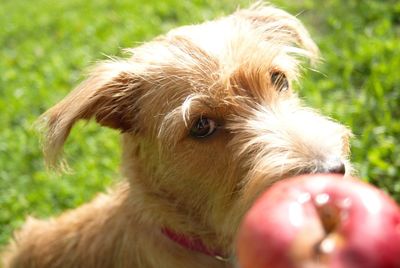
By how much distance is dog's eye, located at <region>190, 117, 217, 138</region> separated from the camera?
331 centimetres

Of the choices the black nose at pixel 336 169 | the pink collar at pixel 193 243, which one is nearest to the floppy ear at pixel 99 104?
the pink collar at pixel 193 243

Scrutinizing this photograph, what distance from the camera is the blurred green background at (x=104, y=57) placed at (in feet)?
17.6

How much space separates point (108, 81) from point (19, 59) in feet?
18.0

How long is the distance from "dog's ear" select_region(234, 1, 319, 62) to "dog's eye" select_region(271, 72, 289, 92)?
428 mm

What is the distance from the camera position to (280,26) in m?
4.09

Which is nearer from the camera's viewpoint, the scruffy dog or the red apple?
the red apple

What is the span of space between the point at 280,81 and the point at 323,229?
2025mm

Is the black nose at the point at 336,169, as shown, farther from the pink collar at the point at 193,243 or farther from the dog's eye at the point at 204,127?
the pink collar at the point at 193,243

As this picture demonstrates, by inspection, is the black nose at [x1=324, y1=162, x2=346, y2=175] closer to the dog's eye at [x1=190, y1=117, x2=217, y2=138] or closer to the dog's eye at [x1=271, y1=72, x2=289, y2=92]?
the dog's eye at [x1=190, y1=117, x2=217, y2=138]

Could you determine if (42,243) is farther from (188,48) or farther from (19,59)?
(19,59)

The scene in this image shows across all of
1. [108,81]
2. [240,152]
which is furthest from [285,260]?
[108,81]

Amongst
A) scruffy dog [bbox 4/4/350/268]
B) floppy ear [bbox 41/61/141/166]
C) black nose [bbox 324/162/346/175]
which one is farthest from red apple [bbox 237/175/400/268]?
floppy ear [bbox 41/61/141/166]

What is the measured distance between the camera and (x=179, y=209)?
360cm

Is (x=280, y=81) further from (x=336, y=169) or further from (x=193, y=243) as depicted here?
(x=193, y=243)
